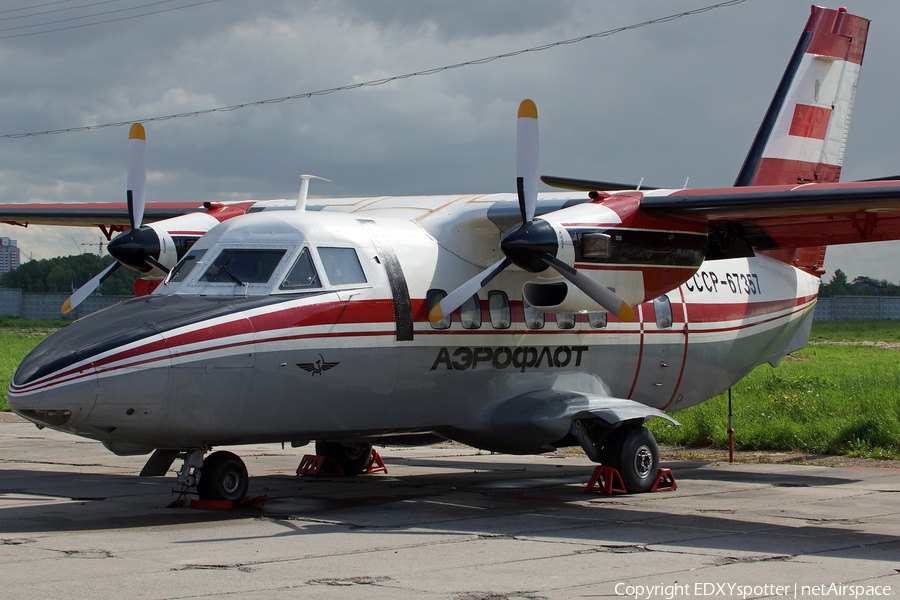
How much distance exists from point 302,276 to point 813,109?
34.1 ft

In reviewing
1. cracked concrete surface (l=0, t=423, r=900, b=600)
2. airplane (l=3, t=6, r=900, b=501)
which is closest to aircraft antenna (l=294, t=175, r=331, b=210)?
airplane (l=3, t=6, r=900, b=501)

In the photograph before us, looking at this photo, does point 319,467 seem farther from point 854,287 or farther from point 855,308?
point 854,287

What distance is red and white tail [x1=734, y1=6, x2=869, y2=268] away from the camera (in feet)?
50.8

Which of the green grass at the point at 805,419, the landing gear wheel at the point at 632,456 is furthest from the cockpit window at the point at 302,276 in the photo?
the green grass at the point at 805,419

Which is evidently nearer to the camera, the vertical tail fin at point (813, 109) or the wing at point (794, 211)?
the wing at point (794, 211)

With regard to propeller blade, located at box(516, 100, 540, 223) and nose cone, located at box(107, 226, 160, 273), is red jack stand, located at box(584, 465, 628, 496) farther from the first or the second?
nose cone, located at box(107, 226, 160, 273)

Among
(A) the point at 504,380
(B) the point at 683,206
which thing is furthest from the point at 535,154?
(A) the point at 504,380

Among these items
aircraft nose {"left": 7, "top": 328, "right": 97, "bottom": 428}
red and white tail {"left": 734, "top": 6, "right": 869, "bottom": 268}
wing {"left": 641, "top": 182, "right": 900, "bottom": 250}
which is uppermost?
red and white tail {"left": 734, "top": 6, "right": 869, "bottom": 268}

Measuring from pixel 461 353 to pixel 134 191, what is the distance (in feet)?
16.3

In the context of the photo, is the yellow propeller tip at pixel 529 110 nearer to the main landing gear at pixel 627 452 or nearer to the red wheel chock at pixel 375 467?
the main landing gear at pixel 627 452

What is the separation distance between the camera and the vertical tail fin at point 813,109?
1548 centimetres

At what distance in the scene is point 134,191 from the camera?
12219 millimetres

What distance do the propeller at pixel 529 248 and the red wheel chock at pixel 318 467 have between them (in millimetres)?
4030

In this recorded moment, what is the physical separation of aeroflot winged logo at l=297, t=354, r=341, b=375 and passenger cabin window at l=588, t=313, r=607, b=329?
411cm
